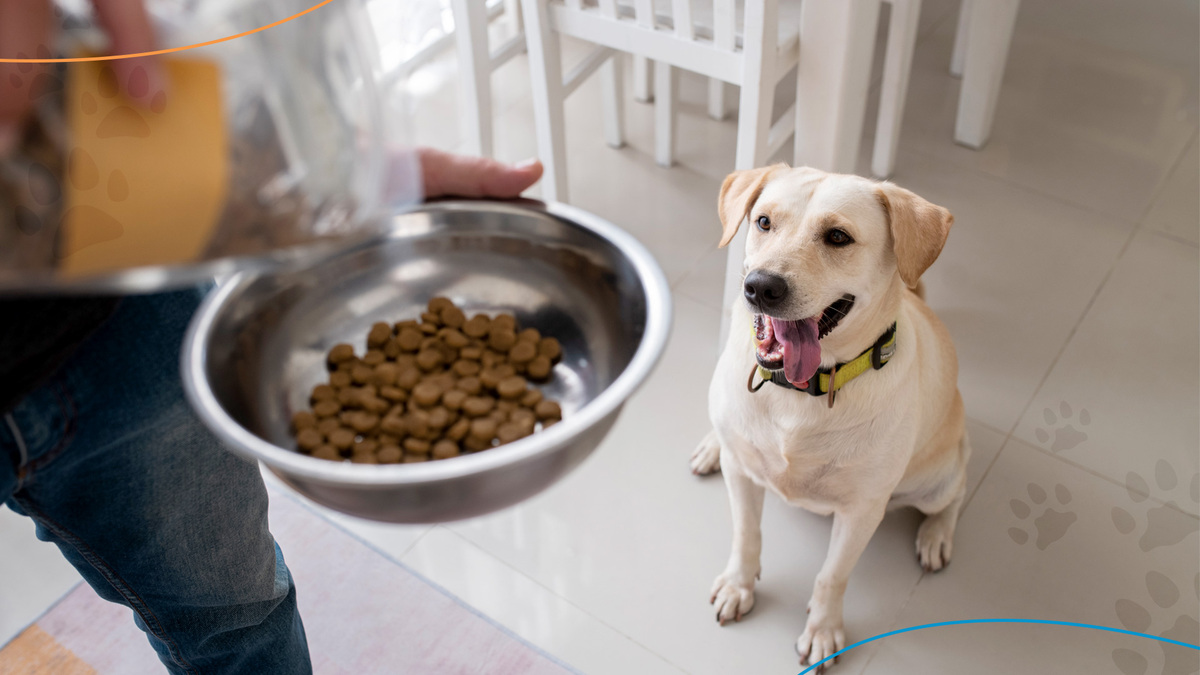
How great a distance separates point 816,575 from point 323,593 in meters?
0.86

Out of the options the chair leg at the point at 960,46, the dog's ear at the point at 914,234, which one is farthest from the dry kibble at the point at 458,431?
the chair leg at the point at 960,46

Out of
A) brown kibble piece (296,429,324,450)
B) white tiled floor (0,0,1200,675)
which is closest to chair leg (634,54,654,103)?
white tiled floor (0,0,1200,675)

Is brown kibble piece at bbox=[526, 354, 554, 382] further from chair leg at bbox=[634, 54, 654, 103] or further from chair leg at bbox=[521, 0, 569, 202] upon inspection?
chair leg at bbox=[634, 54, 654, 103]

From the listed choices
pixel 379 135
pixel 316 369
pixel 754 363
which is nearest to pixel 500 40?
pixel 754 363

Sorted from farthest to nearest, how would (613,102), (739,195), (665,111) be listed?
(613,102)
(665,111)
(739,195)

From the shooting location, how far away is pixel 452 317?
3.03 ft

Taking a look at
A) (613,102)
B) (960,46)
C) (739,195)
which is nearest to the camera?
(739,195)

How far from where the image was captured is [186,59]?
0.44m

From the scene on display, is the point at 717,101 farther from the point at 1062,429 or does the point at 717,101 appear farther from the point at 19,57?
the point at 19,57

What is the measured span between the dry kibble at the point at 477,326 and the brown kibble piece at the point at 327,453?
181 millimetres

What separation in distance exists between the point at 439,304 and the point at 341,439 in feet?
0.59

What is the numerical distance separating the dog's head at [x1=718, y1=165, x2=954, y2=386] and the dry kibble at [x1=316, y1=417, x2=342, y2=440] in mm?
563

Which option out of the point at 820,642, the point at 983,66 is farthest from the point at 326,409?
the point at 983,66

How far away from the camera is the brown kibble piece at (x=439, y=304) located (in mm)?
929
